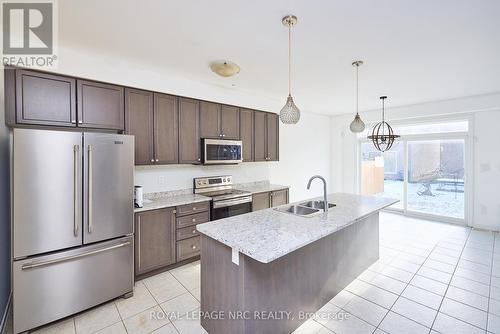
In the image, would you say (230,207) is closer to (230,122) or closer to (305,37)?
(230,122)

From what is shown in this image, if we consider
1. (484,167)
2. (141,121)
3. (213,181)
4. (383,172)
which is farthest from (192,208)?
(484,167)

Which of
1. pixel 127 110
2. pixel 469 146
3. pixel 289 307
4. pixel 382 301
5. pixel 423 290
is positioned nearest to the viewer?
pixel 289 307

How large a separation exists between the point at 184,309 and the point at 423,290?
2556 mm

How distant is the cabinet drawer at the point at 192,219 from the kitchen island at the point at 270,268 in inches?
44.5

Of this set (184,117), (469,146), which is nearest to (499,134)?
(469,146)

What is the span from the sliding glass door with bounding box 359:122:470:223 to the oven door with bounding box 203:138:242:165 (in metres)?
3.81

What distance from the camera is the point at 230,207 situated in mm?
3457

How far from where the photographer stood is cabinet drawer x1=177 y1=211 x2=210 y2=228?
2.99 m

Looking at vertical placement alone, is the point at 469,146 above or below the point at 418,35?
A: below

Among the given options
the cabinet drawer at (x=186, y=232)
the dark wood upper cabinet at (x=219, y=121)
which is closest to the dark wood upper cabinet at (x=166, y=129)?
the dark wood upper cabinet at (x=219, y=121)

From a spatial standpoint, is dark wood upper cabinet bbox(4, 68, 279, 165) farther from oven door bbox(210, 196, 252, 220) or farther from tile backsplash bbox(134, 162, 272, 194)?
oven door bbox(210, 196, 252, 220)

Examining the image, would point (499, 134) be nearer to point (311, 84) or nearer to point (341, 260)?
point (311, 84)

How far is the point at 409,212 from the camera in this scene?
5.60 metres

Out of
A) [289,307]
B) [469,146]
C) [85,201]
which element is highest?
[469,146]
